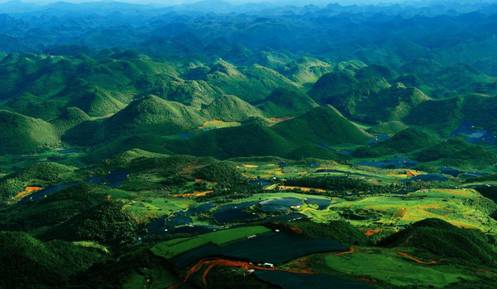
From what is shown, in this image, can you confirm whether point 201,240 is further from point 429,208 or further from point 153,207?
point 429,208

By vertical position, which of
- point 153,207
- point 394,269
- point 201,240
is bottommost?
point 153,207

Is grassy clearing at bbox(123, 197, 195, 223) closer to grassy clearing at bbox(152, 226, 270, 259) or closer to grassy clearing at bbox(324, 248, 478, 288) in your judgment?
grassy clearing at bbox(152, 226, 270, 259)

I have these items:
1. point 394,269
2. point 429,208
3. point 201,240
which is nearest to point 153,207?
point 201,240

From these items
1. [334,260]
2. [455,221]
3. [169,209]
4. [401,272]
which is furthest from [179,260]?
[455,221]

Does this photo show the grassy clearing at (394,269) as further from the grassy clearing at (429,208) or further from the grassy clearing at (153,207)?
the grassy clearing at (153,207)

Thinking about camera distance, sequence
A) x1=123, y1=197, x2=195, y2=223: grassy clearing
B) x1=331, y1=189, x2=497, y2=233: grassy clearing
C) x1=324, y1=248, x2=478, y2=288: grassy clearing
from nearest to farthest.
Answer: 1. x1=324, y1=248, x2=478, y2=288: grassy clearing
2. x1=331, y1=189, x2=497, y2=233: grassy clearing
3. x1=123, y1=197, x2=195, y2=223: grassy clearing

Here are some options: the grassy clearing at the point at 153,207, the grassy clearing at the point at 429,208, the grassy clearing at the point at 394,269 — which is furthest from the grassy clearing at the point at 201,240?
the grassy clearing at the point at 429,208

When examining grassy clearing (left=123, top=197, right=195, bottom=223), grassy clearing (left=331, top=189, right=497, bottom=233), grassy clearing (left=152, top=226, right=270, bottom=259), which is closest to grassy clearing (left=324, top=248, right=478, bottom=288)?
grassy clearing (left=152, top=226, right=270, bottom=259)
